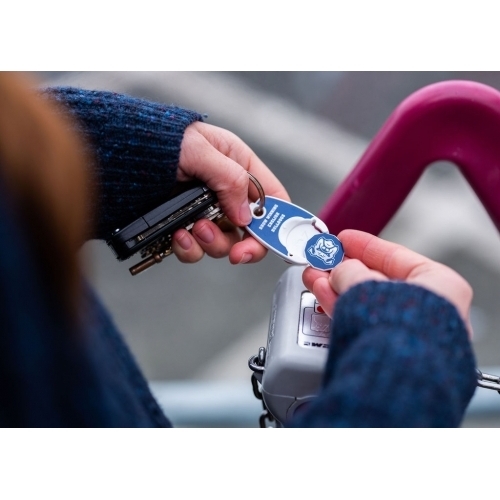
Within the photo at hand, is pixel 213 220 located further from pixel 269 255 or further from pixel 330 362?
pixel 269 255

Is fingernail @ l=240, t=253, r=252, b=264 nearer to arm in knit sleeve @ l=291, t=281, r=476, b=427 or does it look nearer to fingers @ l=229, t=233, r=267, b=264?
fingers @ l=229, t=233, r=267, b=264

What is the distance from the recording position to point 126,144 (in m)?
0.91

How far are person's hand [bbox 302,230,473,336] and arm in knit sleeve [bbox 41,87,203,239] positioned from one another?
0.28m

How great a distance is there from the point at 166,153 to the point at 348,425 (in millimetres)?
531

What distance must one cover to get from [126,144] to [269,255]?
1336mm

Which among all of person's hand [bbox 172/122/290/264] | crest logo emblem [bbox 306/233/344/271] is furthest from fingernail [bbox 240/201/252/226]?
crest logo emblem [bbox 306/233/344/271]

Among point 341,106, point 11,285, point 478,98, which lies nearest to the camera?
point 11,285

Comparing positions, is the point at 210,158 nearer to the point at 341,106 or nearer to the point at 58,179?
the point at 58,179

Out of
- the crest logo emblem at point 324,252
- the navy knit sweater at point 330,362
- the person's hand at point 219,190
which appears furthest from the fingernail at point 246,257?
the navy knit sweater at point 330,362

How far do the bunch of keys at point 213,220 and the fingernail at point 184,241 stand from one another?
14mm

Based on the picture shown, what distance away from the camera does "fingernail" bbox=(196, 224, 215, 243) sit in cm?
96

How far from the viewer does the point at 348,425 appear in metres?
0.53

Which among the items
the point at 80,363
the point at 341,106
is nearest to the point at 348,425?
the point at 80,363

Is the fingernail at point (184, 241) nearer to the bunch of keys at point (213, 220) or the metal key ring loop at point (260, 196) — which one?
the bunch of keys at point (213, 220)
